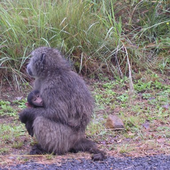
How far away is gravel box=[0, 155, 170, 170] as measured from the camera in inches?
127

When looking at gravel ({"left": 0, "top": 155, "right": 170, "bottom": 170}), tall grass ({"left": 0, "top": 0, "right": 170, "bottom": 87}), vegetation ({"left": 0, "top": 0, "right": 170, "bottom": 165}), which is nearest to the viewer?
gravel ({"left": 0, "top": 155, "right": 170, "bottom": 170})

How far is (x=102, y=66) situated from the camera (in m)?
7.01

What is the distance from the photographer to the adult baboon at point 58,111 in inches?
144

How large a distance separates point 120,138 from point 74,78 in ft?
3.33

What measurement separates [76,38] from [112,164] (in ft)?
12.3

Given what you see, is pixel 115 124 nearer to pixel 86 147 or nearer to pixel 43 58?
pixel 86 147

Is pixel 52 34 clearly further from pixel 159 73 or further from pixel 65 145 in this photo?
pixel 65 145

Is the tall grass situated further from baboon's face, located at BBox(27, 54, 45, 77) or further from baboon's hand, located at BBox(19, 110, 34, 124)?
baboon's hand, located at BBox(19, 110, 34, 124)

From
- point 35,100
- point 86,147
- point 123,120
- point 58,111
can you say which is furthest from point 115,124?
point 35,100

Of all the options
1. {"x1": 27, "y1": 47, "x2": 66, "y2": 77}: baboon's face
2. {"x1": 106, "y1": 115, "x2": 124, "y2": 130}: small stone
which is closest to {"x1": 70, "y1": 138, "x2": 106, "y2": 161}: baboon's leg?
{"x1": 106, "y1": 115, "x2": 124, "y2": 130}: small stone

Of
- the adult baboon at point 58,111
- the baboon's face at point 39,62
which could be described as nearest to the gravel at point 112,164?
the adult baboon at point 58,111

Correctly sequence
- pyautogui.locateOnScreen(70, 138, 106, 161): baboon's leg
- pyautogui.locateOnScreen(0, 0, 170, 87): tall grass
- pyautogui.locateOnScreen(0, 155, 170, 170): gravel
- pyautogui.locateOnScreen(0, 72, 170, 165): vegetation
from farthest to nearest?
pyautogui.locateOnScreen(0, 0, 170, 87): tall grass
pyautogui.locateOnScreen(0, 72, 170, 165): vegetation
pyautogui.locateOnScreen(70, 138, 106, 161): baboon's leg
pyautogui.locateOnScreen(0, 155, 170, 170): gravel

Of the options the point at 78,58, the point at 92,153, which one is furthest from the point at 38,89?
the point at 78,58

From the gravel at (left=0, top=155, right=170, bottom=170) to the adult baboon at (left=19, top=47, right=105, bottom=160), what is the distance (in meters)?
0.13
